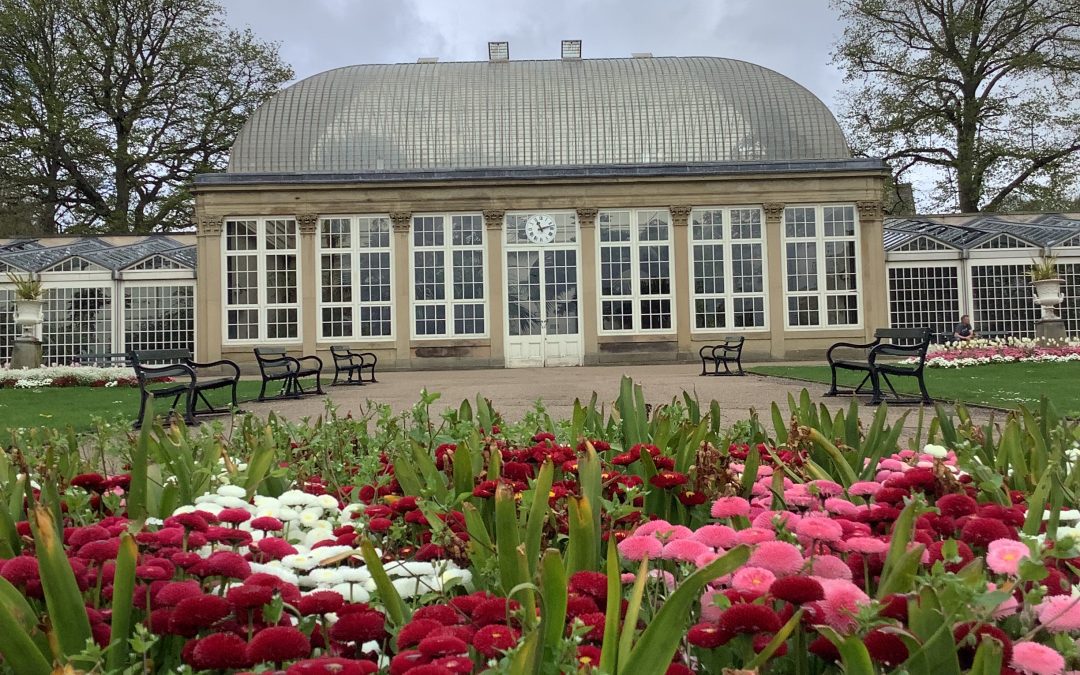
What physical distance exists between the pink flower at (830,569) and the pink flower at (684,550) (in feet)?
0.66

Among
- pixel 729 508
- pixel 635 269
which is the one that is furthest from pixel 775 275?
pixel 729 508

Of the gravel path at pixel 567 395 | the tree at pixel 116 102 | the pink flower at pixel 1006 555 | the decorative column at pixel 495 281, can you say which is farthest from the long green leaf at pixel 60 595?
the tree at pixel 116 102

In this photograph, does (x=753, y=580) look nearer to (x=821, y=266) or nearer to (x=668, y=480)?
(x=668, y=480)

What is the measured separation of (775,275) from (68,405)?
17.8m

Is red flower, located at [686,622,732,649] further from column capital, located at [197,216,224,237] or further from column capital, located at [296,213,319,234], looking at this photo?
column capital, located at [197,216,224,237]

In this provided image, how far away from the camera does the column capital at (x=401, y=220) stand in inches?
915

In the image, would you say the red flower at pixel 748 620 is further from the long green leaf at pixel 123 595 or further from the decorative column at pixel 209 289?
the decorative column at pixel 209 289

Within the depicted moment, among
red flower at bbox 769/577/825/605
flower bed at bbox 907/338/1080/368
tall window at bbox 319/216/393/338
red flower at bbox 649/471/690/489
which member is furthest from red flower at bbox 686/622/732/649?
tall window at bbox 319/216/393/338

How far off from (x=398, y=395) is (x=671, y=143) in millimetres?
14709

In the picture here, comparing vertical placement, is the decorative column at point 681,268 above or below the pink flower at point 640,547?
above

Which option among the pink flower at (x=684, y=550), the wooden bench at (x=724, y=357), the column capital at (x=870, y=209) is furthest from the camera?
the column capital at (x=870, y=209)

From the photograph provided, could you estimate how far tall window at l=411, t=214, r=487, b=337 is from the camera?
23.3 metres

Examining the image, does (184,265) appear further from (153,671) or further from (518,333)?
(153,671)

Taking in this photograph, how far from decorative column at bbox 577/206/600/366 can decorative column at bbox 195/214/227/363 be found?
9.98m
